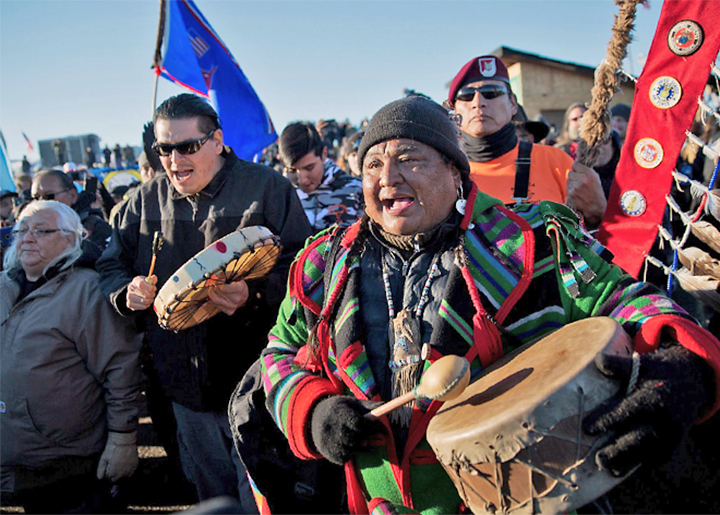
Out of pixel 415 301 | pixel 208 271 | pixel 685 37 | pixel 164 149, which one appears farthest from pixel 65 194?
pixel 685 37

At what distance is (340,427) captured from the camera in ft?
4.89

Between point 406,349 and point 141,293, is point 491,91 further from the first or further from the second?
point 141,293

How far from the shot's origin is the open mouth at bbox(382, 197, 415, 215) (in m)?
1.72

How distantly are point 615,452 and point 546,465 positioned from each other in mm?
153

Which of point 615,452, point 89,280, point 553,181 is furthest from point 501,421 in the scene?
point 89,280

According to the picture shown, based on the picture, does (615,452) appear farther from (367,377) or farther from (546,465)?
(367,377)

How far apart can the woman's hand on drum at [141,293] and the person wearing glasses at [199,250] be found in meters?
0.01

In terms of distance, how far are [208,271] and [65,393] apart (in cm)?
146

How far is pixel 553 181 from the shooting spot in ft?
9.86

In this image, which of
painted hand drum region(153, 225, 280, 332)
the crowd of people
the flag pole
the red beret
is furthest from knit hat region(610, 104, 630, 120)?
painted hand drum region(153, 225, 280, 332)

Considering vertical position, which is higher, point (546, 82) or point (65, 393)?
point (546, 82)

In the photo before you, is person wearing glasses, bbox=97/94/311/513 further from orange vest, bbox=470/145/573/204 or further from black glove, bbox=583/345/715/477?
black glove, bbox=583/345/715/477

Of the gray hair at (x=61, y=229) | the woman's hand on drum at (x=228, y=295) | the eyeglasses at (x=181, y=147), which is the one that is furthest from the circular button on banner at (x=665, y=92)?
the gray hair at (x=61, y=229)

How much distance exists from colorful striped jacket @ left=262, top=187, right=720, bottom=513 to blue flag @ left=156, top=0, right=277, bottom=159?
15.4ft
